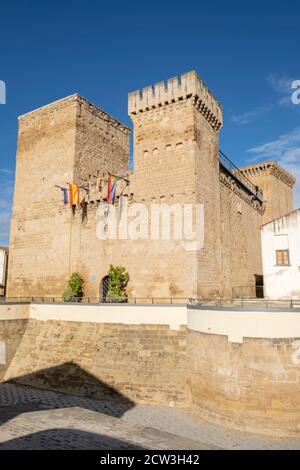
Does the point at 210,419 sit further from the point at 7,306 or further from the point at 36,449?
the point at 7,306

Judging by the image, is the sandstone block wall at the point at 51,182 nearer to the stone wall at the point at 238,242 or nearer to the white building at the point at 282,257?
the stone wall at the point at 238,242

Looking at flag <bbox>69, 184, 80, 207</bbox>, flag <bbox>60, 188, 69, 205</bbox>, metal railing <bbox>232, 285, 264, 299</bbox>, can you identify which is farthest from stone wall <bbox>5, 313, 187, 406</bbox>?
flag <bbox>60, 188, 69, 205</bbox>

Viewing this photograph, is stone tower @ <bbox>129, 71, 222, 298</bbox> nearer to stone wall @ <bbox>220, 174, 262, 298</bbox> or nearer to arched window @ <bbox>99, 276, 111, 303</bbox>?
stone wall @ <bbox>220, 174, 262, 298</bbox>

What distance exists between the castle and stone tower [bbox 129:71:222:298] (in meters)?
0.06

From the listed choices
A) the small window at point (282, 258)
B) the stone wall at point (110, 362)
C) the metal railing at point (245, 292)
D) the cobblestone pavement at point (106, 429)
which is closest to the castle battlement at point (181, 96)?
the small window at point (282, 258)

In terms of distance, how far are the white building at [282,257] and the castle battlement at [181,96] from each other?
7134 millimetres

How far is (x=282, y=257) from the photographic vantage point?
67.8 feet

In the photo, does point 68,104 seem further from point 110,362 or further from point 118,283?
point 110,362

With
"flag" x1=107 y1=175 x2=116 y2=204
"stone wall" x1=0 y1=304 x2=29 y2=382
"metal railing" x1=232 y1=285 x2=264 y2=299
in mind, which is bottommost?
"stone wall" x1=0 y1=304 x2=29 y2=382

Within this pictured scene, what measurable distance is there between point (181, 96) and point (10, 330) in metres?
15.5

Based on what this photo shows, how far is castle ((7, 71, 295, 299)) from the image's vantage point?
18594mm

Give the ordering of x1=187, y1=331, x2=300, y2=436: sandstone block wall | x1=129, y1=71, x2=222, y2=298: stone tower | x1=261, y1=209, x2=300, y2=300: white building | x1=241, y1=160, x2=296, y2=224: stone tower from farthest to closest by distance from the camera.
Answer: x1=241, y1=160, x2=296, y2=224: stone tower
x1=261, y1=209, x2=300, y2=300: white building
x1=129, y1=71, x2=222, y2=298: stone tower
x1=187, y1=331, x2=300, y2=436: sandstone block wall

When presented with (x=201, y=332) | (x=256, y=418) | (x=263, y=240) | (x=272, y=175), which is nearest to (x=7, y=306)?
(x=201, y=332)

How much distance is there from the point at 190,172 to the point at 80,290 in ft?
32.0
